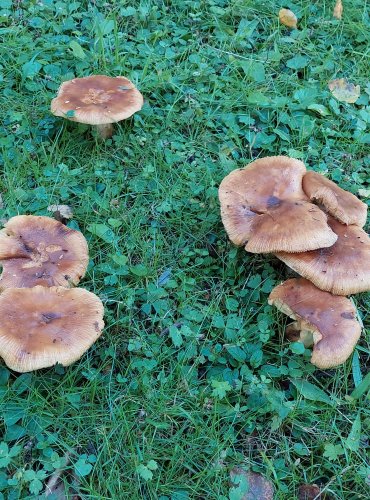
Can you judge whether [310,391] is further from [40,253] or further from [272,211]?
[40,253]

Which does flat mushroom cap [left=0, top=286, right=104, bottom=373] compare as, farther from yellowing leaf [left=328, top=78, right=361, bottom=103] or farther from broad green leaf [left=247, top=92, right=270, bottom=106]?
yellowing leaf [left=328, top=78, right=361, bottom=103]

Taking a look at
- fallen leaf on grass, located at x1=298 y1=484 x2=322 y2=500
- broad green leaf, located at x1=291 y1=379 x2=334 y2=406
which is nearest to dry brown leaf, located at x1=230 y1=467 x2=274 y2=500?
fallen leaf on grass, located at x1=298 y1=484 x2=322 y2=500


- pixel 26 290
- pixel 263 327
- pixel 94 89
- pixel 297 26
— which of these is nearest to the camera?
pixel 26 290

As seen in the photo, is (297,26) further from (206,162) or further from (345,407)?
(345,407)

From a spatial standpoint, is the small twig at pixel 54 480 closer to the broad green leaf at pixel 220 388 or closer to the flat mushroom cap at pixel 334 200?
the broad green leaf at pixel 220 388

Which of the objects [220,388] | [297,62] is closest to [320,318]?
[220,388]

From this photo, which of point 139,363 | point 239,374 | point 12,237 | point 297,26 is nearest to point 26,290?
point 12,237

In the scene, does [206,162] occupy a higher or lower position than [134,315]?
higher
